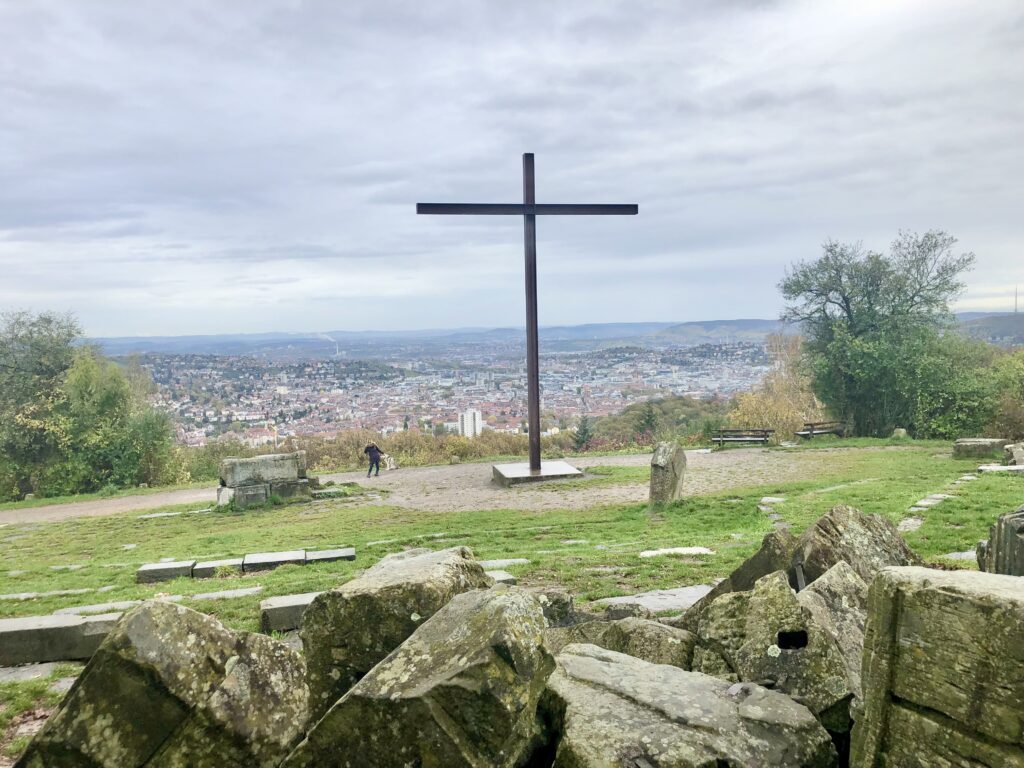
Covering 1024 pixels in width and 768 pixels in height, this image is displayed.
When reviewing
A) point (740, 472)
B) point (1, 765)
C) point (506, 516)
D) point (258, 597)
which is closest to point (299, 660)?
point (1, 765)

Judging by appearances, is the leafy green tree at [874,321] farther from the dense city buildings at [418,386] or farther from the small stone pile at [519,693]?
the small stone pile at [519,693]

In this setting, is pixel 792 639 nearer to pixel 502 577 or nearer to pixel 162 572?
pixel 502 577

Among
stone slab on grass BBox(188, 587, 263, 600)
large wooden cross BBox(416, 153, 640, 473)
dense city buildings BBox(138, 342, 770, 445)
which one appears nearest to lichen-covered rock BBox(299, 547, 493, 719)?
stone slab on grass BBox(188, 587, 263, 600)

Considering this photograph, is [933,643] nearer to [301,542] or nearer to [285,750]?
[285,750]

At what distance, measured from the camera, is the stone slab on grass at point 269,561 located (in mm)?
10789

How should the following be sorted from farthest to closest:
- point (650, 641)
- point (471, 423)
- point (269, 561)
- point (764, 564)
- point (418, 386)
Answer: point (418, 386)
point (471, 423)
point (269, 561)
point (764, 564)
point (650, 641)

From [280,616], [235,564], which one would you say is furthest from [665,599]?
[235,564]

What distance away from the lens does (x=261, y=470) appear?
63.1ft

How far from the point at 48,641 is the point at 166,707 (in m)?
4.05

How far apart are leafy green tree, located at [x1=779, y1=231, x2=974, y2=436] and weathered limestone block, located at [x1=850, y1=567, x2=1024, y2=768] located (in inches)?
1124

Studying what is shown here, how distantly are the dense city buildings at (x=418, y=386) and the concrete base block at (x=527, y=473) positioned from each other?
43.2 ft

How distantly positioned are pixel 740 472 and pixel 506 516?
794 centimetres

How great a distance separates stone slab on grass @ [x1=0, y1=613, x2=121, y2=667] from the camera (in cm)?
623

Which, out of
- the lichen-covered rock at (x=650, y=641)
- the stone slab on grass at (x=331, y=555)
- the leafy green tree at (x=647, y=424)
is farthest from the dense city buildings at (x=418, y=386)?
the lichen-covered rock at (x=650, y=641)
